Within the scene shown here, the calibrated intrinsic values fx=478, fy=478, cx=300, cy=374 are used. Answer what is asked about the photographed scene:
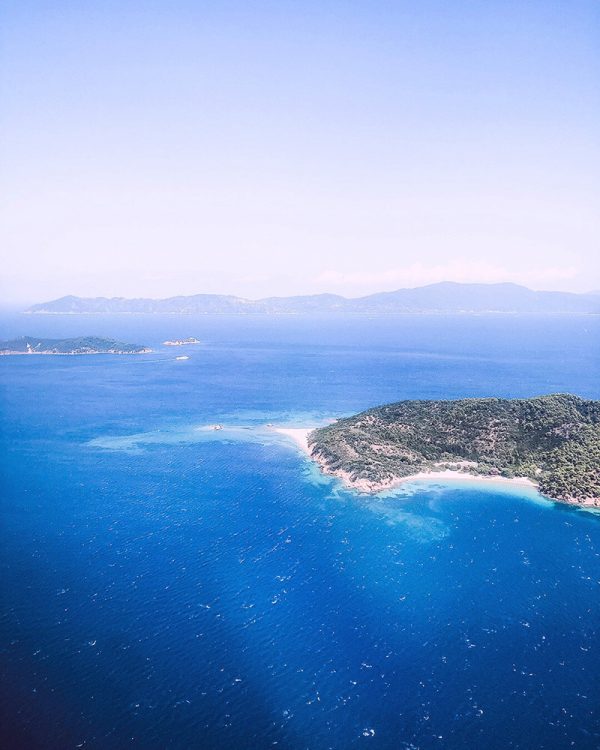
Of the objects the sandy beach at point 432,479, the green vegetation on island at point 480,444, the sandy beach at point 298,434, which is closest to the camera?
the sandy beach at point 432,479

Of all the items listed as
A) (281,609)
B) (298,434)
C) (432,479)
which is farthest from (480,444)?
(281,609)

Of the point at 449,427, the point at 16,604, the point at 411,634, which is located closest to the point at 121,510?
the point at 16,604

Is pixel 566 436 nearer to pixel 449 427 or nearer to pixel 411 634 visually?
pixel 449 427

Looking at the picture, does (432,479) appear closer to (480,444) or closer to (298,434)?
(480,444)

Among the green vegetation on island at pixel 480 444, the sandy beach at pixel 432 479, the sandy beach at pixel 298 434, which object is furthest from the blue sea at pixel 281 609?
the sandy beach at pixel 298 434

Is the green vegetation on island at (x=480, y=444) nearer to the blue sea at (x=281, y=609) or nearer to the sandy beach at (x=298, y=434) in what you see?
the sandy beach at (x=298, y=434)

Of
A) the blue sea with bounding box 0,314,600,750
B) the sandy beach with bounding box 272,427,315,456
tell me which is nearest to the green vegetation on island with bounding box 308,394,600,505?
the sandy beach with bounding box 272,427,315,456
